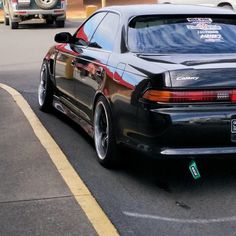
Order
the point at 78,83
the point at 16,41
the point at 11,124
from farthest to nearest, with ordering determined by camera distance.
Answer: the point at 16,41 < the point at 11,124 < the point at 78,83

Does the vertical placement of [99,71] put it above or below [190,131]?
above

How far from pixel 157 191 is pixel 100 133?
106cm

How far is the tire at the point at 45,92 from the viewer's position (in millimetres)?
8109

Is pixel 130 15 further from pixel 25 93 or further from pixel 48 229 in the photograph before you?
pixel 25 93

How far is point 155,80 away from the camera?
4.80 m

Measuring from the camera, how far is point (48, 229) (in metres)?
4.29

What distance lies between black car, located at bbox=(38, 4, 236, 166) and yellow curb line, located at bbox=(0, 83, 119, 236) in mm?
373

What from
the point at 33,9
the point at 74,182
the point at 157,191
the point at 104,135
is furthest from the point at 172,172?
the point at 33,9

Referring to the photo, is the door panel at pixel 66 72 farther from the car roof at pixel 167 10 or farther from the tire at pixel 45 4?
the tire at pixel 45 4

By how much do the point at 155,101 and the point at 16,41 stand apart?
1472cm

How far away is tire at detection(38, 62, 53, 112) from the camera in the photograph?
8109 millimetres

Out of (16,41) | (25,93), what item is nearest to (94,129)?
(25,93)

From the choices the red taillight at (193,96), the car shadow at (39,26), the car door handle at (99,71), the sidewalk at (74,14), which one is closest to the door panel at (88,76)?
the car door handle at (99,71)

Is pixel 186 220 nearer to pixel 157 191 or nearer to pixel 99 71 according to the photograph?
pixel 157 191
